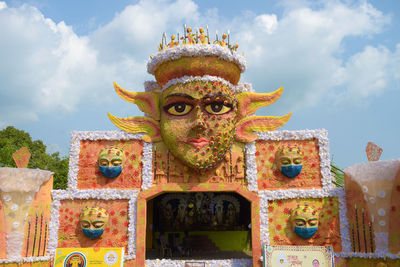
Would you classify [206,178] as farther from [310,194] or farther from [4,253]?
[4,253]

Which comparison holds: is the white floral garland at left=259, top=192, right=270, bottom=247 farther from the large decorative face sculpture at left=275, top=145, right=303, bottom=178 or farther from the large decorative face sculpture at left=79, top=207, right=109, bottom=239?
the large decorative face sculpture at left=79, top=207, right=109, bottom=239

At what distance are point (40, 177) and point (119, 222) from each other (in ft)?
8.80

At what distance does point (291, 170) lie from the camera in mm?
10148

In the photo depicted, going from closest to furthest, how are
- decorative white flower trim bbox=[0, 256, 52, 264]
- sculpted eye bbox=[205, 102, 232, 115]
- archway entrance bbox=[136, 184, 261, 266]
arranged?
1. decorative white flower trim bbox=[0, 256, 52, 264]
2. archway entrance bbox=[136, 184, 261, 266]
3. sculpted eye bbox=[205, 102, 232, 115]

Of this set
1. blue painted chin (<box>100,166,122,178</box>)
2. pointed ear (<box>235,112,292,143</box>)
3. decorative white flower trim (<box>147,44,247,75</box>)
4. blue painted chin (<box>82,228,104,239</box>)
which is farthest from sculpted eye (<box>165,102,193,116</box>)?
blue painted chin (<box>82,228,104,239</box>)

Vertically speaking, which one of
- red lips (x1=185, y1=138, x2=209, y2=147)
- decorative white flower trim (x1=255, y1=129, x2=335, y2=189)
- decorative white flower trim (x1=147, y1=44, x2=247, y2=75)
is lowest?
red lips (x1=185, y1=138, x2=209, y2=147)

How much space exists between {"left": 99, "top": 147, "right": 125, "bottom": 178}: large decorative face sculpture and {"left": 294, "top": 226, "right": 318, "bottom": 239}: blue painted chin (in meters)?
5.58

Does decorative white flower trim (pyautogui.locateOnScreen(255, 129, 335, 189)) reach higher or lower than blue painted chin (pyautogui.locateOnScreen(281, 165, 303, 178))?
higher

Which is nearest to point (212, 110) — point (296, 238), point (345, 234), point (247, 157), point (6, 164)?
point (247, 157)

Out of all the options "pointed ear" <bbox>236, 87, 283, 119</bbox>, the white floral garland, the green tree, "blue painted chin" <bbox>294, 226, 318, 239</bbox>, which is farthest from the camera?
the green tree

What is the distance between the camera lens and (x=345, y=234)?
32.7 feet

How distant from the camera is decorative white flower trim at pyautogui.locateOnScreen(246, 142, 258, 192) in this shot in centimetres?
1030

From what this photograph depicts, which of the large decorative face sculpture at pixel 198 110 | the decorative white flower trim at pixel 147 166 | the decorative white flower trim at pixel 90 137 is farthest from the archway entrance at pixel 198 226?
the decorative white flower trim at pixel 90 137

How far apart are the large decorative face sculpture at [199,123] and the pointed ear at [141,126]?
1.52ft
